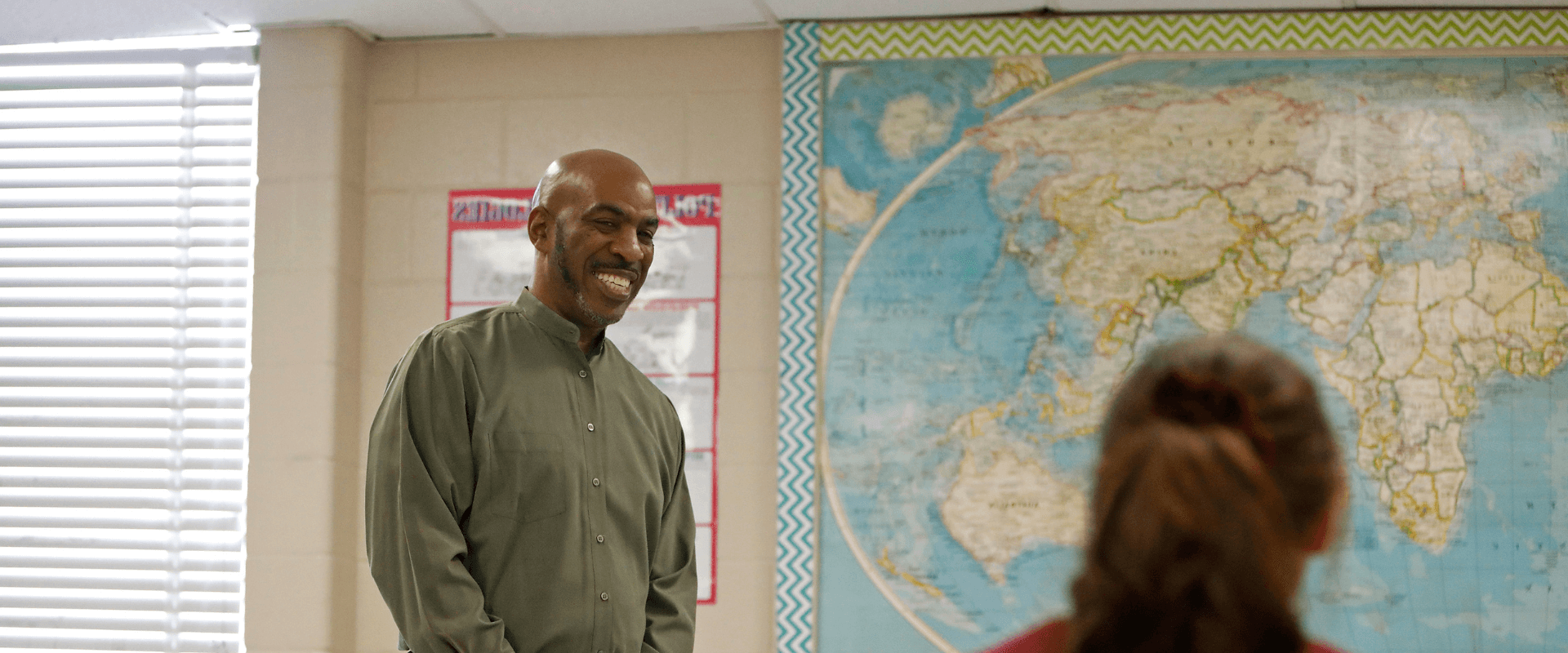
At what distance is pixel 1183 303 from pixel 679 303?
1314 mm

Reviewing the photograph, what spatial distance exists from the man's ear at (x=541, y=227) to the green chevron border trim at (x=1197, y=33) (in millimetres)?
1636

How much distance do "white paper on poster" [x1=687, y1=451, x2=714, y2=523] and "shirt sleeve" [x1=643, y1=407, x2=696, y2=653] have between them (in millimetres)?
1292

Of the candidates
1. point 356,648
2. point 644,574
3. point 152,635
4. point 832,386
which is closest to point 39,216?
point 152,635

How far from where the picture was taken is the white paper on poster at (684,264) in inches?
146

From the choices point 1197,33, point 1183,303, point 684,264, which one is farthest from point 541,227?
point 1197,33

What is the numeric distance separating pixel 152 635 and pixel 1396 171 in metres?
3.52

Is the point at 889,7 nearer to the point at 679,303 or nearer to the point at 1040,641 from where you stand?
the point at 679,303

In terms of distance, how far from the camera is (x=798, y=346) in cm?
361

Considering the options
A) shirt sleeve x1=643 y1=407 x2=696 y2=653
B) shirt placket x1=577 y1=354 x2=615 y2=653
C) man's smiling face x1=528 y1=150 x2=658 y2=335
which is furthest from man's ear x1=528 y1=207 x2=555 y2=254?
shirt sleeve x1=643 y1=407 x2=696 y2=653

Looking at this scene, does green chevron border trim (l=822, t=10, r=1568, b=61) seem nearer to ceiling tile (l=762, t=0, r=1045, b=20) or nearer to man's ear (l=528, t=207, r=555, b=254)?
ceiling tile (l=762, t=0, r=1045, b=20)

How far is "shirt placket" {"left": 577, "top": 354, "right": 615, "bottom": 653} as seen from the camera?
2.06 metres

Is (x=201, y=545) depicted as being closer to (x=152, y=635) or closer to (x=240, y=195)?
(x=152, y=635)

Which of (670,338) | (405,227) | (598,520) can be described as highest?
(405,227)

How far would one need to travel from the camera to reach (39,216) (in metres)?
3.98
